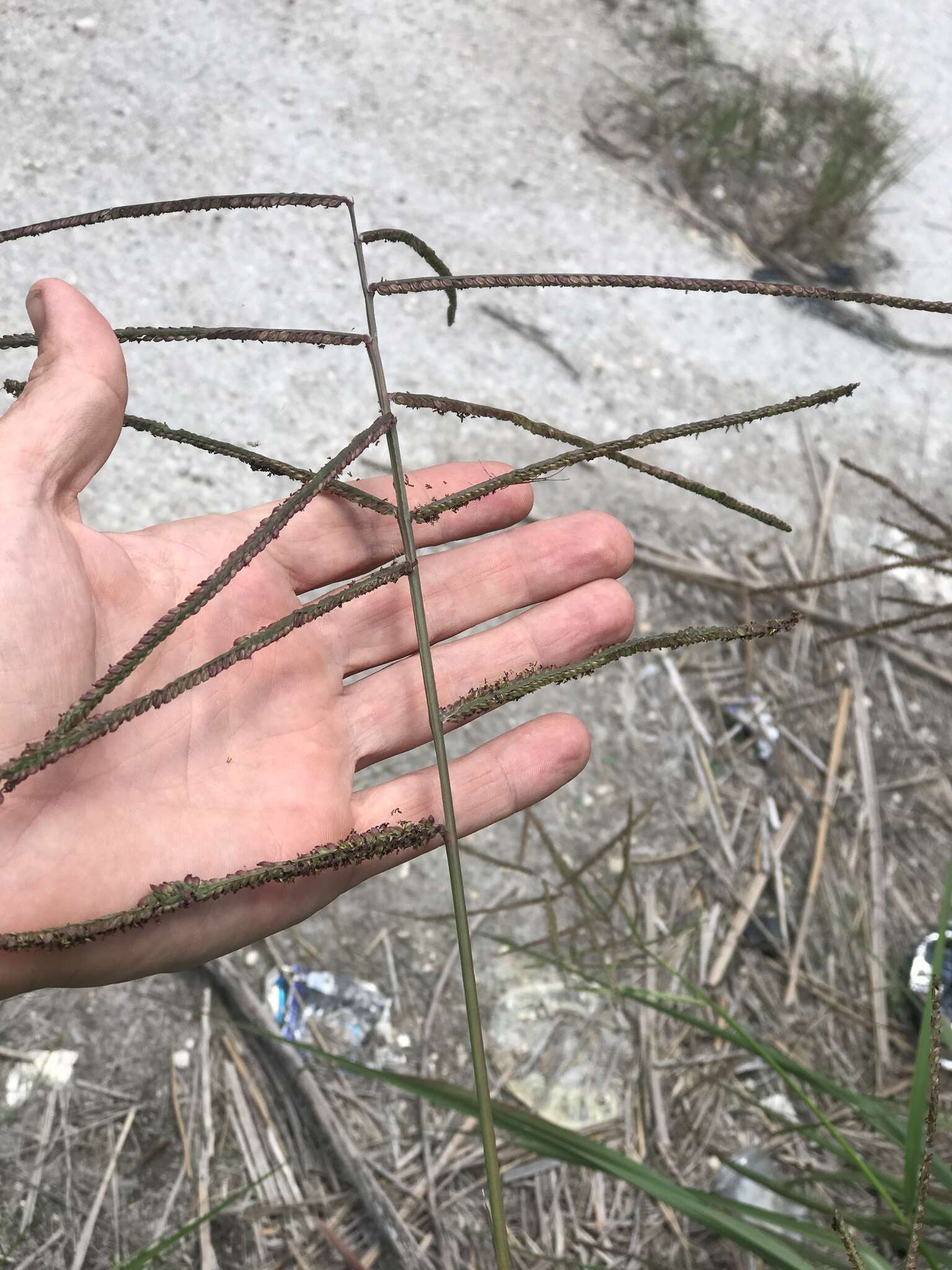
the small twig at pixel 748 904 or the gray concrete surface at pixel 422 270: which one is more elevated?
the gray concrete surface at pixel 422 270

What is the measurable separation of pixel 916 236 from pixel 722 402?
1.32 meters

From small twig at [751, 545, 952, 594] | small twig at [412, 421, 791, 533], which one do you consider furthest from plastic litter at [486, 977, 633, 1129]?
small twig at [412, 421, 791, 533]

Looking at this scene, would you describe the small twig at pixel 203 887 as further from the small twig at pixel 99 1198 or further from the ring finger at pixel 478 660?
the small twig at pixel 99 1198

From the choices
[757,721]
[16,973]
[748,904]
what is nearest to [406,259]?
[757,721]

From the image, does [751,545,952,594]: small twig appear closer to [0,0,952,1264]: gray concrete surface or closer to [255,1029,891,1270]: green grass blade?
[0,0,952,1264]: gray concrete surface

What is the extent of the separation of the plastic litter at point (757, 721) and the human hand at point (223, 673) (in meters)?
0.81

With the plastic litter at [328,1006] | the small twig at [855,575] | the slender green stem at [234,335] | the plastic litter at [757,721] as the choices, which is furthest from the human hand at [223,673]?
the plastic litter at [757,721]

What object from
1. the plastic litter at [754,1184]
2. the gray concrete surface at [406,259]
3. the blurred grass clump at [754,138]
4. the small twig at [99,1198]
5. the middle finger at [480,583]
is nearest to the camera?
the small twig at [99,1198]

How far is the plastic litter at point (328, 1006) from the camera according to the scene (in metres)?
1.91

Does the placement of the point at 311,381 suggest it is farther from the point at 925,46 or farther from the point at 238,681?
the point at 925,46

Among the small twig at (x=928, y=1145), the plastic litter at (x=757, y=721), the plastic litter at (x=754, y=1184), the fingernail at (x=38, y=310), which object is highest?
the fingernail at (x=38, y=310)

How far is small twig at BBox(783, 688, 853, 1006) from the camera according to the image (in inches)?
84.7

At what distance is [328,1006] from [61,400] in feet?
4.11

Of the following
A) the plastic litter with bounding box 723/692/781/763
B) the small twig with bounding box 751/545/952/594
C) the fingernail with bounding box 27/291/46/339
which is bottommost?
the plastic litter with bounding box 723/692/781/763
